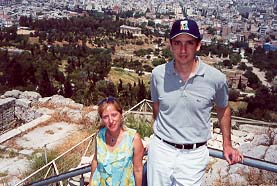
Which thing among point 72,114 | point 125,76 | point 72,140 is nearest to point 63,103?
point 72,114

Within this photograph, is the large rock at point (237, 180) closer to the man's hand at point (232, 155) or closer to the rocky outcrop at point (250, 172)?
the rocky outcrop at point (250, 172)

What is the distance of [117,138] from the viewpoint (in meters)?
2.41

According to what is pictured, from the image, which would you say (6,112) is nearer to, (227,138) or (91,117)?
(91,117)

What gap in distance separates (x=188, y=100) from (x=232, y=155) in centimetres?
44

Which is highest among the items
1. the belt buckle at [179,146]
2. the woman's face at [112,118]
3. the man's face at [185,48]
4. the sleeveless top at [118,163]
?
the man's face at [185,48]

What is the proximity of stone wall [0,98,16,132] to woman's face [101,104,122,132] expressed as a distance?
772 centimetres

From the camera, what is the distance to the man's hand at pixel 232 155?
7.24ft

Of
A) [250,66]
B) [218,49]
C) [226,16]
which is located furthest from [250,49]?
[226,16]

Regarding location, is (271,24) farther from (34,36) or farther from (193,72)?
(193,72)

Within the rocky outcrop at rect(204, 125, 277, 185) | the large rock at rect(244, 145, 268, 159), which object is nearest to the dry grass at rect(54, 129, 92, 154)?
the rocky outcrop at rect(204, 125, 277, 185)

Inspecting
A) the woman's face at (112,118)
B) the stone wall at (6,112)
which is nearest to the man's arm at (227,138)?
the woman's face at (112,118)

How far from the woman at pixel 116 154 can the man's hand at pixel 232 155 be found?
1.73 feet

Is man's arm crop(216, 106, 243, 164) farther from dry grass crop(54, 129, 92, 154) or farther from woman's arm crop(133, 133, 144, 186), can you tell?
dry grass crop(54, 129, 92, 154)

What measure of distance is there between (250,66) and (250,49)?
1485 cm
